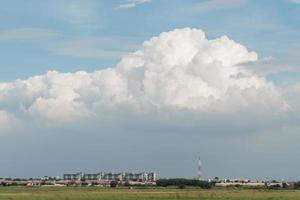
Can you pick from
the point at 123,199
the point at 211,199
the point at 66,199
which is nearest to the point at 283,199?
the point at 211,199

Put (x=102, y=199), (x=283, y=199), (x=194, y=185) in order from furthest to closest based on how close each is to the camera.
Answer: (x=194, y=185) → (x=283, y=199) → (x=102, y=199)

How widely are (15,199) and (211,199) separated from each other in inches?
966

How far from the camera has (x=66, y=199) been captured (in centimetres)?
8550

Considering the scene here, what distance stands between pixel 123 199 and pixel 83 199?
16.7 ft

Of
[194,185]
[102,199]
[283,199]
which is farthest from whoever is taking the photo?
[194,185]

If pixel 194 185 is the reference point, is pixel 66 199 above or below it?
below

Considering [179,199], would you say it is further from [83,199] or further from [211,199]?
[83,199]

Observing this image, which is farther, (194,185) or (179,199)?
(194,185)

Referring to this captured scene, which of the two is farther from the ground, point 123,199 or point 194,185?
point 194,185

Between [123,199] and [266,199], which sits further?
Answer: [266,199]

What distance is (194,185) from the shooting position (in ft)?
651

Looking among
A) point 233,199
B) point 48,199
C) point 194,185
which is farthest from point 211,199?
point 194,185

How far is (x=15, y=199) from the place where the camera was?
8225cm

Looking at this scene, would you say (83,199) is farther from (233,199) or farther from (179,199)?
(233,199)
